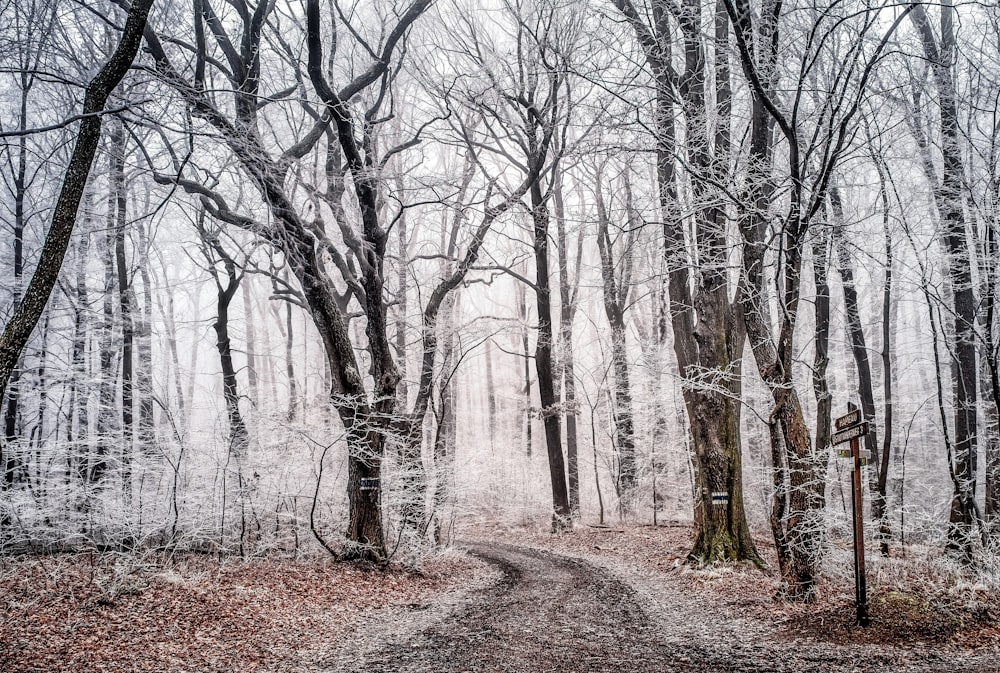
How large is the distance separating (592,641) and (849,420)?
321cm

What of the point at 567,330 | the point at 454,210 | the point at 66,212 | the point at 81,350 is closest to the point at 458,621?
the point at 66,212

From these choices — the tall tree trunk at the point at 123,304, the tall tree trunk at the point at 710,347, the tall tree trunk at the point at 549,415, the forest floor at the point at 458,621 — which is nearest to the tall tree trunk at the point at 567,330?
the tall tree trunk at the point at 549,415

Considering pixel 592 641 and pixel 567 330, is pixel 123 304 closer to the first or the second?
pixel 567 330

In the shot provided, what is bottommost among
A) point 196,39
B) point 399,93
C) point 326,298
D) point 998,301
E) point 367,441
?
point 367,441

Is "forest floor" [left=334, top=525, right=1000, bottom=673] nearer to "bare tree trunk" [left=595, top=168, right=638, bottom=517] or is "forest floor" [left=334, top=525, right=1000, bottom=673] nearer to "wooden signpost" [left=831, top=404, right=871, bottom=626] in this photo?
"wooden signpost" [left=831, top=404, right=871, bottom=626]

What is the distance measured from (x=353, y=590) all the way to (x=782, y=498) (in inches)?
216

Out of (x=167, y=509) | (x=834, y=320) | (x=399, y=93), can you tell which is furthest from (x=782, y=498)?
(x=834, y=320)

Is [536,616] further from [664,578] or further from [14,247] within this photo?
[14,247]

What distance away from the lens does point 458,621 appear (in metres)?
7.11

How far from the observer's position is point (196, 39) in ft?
27.4

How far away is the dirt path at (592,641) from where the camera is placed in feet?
16.6

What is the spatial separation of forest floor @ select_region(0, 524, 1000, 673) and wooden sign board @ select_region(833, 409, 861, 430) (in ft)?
5.44

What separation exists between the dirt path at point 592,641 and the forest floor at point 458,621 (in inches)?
1.0

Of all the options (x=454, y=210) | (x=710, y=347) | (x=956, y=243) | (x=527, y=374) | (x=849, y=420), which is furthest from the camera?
(x=527, y=374)
